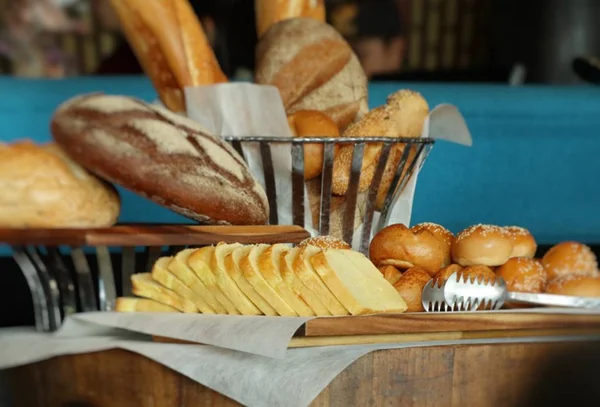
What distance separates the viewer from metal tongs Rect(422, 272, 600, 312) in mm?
638

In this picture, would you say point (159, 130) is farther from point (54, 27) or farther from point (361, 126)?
point (54, 27)

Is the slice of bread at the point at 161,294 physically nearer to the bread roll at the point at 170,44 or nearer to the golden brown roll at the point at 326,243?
the golden brown roll at the point at 326,243

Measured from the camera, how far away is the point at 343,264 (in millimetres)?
613

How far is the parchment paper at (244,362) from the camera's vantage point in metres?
0.52

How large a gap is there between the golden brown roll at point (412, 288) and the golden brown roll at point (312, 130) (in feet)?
0.69

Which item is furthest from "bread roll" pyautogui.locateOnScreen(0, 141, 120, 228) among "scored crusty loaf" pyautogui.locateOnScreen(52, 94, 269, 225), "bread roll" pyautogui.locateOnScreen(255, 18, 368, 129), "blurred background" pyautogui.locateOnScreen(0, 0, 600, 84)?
"blurred background" pyautogui.locateOnScreen(0, 0, 600, 84)

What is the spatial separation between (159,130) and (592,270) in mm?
397

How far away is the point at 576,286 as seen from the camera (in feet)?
2.18

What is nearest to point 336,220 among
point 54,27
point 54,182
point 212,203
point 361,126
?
point 361,126

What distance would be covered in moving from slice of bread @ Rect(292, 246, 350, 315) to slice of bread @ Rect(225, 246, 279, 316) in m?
0.04

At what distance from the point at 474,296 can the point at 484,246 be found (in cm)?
7

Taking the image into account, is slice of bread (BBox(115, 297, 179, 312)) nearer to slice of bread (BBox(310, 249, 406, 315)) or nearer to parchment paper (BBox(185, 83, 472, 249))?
slice of bread (BBox(310, 249, 406, 315))

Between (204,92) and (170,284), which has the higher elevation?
(204,92)

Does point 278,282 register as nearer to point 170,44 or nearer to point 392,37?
point 170,44
